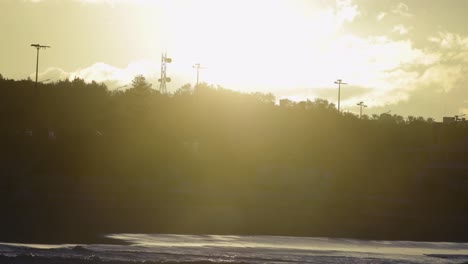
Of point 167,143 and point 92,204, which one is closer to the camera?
point 92,204

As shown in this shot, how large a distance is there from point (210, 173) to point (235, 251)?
4490 cm

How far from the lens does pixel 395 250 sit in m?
36.7

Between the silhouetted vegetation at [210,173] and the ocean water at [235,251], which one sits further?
the silhouetted vegetation at [210,173]

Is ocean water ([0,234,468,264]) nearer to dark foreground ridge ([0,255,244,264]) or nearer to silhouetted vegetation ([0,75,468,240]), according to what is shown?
dark foreground ridge ([0,255,244,264])

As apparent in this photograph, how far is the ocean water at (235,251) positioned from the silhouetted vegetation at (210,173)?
3543 millimetres

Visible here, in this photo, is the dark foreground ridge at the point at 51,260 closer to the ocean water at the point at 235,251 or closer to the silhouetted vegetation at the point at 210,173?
the ocean water at the point at 235,251

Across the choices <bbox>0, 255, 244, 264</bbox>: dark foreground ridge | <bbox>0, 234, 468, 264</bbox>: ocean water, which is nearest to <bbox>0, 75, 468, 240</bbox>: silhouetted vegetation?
<bbox>0, 234, 468, 264</bbox>: ocean water

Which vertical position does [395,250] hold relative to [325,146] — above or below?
below

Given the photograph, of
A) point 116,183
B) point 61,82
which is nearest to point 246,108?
point 61,82

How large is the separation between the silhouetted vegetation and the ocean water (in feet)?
11.6

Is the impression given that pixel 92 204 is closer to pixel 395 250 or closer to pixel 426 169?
pixel 395 250

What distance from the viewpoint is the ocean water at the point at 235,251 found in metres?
28.0

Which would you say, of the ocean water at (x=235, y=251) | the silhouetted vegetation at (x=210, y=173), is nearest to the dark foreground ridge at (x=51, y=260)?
the ocean water at (x=235, y=251)

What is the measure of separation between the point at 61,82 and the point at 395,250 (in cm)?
13068
